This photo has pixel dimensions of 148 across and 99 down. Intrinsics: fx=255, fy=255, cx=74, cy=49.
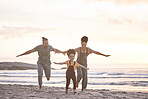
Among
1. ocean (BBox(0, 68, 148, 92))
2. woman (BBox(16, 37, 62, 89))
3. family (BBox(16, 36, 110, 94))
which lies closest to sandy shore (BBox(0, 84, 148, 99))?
family (BBox(16, 36, 110, 94))

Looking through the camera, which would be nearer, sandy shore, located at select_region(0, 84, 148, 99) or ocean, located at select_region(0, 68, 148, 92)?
sandy shore, located at select_region(0, 84, 148, 99)

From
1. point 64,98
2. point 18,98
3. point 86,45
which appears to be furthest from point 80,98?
point 86,45

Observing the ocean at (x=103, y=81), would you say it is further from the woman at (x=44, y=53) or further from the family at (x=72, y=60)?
the woman at (x=44, y=53)

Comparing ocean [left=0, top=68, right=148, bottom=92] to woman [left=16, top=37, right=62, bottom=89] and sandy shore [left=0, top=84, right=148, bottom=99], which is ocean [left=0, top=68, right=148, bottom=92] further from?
woman [left=16, top=37, right=62, bottom=89]

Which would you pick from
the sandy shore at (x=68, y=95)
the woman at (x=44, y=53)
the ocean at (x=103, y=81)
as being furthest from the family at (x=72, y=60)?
the ocean at (x=103, y=81)

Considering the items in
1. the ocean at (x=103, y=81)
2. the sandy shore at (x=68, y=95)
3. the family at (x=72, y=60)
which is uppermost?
the family at (x=72, y=60)

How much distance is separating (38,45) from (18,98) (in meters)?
3.22

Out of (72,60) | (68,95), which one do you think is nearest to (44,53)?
(72,60)

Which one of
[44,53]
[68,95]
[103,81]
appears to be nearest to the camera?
[68,95]

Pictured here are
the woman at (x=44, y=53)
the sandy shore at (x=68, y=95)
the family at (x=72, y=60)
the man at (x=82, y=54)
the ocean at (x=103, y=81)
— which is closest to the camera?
the sandy shore at (x=68, y=95)

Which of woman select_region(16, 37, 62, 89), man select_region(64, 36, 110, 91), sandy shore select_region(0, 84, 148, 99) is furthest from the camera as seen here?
woman select_region(16, 37, 62, 89)

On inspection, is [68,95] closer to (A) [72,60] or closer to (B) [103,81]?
(A) [72,60]

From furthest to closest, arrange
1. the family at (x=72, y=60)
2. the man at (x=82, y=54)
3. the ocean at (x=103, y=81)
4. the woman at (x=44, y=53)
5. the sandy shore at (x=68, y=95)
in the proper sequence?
the ocean at (x=103, y=81), the woman at (x=44, y=53), the man at (x=82, y=54), the family at (x=72, y=60), the sandy shore at (x=68, y=95)

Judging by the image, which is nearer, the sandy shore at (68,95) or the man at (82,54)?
the sandy shore at (68,95)
